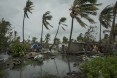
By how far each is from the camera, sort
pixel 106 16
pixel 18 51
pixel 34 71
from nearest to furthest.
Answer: pixel 34 71 < pixel 18 51 < pixel 106 16

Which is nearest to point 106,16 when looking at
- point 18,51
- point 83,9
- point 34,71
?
point 83,9

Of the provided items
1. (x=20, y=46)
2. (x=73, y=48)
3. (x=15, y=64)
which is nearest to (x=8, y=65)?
(x=15, y=64)

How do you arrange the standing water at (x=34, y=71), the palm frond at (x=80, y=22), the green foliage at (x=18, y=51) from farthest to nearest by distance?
the palm frond at (x=80, y=22), the green foliage at (x=18, y=51), the standing water at (x=34, y=71)

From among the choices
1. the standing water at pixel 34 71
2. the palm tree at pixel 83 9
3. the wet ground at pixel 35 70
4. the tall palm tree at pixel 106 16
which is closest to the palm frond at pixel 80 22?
the palm tree at pixel 83 9

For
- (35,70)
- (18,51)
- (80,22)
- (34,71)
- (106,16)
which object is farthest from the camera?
(106,16)

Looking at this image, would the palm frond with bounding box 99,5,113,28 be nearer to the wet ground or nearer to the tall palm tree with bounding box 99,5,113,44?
the tall palm tree with bounding box 99,5,113,44

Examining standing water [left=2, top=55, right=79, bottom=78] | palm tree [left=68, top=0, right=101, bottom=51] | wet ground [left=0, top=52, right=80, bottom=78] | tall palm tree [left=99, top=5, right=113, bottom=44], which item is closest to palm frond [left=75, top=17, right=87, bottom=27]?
palm tree [left=68, top=0, right=101, bottom=51]

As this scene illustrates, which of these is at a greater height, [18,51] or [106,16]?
[106,16]

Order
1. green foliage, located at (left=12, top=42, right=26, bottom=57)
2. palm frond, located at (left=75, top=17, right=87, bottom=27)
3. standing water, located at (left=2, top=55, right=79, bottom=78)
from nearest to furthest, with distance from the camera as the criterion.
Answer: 1. standing water, located at (left=2, top=55, right=79, bottom=78)
2. green foliage, located at (left=12, top=42, right=26, bottom=57)
3. palm frond, located at (left=75, top=17, right=87, bottom=27)

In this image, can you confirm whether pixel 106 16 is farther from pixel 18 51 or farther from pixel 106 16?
pixel 18 51

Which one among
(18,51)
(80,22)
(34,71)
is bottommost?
(34,71)

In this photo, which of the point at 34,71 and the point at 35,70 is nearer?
the point at 34,71

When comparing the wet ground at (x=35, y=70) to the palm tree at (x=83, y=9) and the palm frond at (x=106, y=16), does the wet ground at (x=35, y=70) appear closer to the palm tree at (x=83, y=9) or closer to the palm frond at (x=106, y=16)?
the palm tree at (x=83, y=9)

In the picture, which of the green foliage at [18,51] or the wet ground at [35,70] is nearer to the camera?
the wet ground at [35,70]
